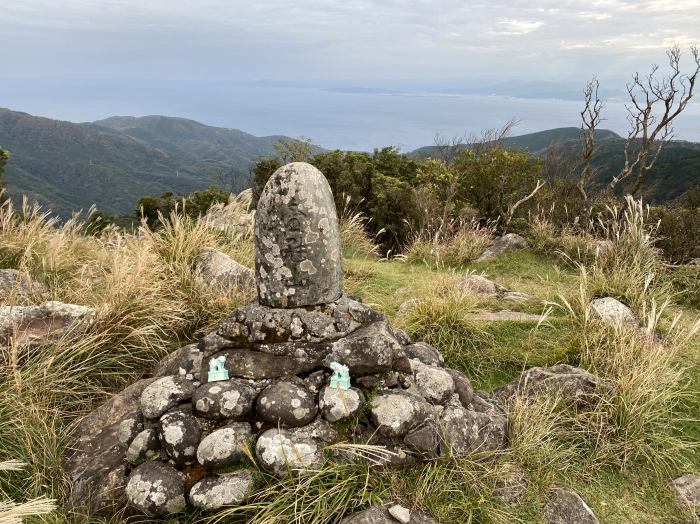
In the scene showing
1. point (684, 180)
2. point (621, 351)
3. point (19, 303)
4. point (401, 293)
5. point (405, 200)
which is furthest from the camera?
point (684, 180)

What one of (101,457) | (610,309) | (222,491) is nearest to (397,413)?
(222,491)

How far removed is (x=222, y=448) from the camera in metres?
3.44

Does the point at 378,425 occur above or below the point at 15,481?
above

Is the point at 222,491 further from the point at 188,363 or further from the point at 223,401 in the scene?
the point at 188,363

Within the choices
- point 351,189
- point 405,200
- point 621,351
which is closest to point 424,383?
point 621,351

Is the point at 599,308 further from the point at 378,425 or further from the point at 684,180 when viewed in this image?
the point at 684,180

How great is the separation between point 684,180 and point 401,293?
273 feet

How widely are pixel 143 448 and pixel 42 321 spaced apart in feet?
8.60

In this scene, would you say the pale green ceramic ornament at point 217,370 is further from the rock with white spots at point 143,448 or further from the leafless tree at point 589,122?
the leafless tree at point 589,122

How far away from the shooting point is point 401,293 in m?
8.46

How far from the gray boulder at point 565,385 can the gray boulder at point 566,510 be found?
38.9 inches

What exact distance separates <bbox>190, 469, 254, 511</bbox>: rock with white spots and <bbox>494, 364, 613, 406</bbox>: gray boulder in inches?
105

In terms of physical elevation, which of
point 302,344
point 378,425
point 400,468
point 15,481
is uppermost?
point 302,344

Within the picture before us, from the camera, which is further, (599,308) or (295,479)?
(599,308)
